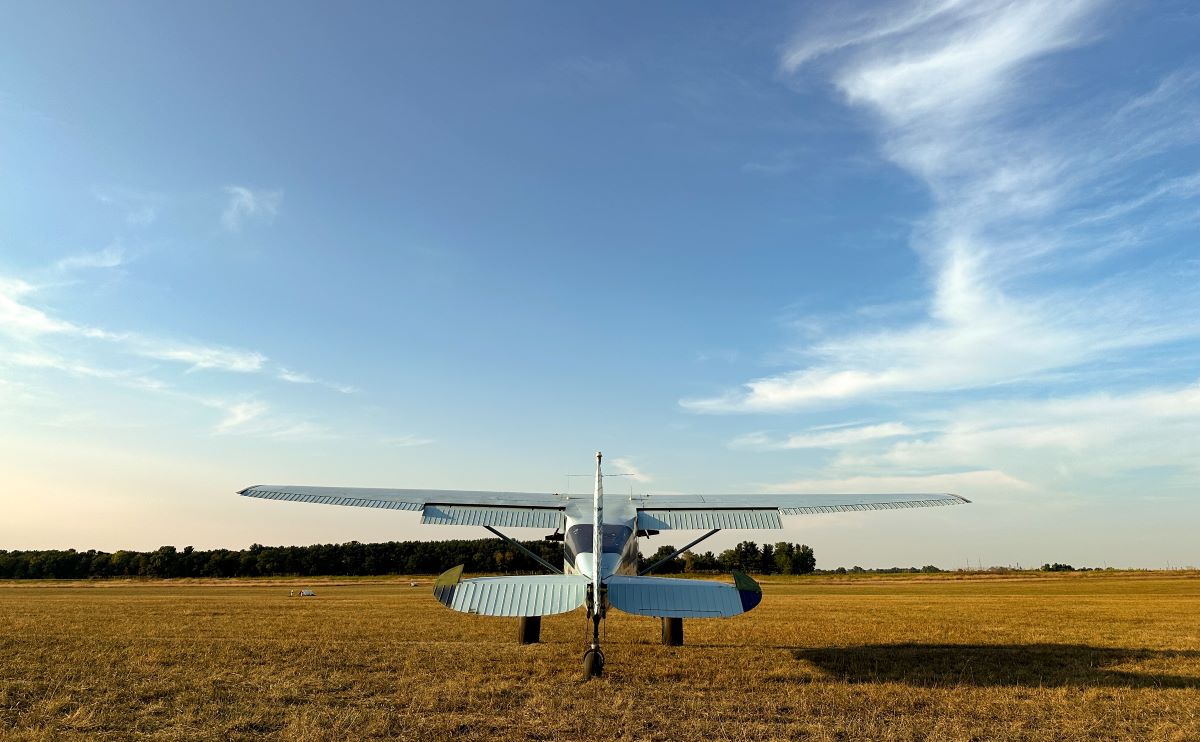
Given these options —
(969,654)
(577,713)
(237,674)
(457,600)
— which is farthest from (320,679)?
(969,654)

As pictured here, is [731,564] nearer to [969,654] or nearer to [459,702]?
[969,654]

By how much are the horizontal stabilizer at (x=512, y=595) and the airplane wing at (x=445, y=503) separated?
3750mm

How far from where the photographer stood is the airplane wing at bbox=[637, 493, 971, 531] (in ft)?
44.5

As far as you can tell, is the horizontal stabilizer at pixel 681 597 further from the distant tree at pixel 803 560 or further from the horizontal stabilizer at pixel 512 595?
the distant tree at pixel 803 560

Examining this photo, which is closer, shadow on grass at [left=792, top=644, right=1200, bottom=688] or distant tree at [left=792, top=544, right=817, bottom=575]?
shadow on grass at [left=792, top=644, right=1200, bottom=688]

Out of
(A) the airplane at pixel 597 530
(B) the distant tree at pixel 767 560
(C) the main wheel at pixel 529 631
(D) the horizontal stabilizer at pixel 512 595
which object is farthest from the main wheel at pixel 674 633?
(B) the distant tree at pixel 767 560

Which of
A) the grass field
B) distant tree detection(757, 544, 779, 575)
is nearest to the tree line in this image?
distant tree detection(757, 544, 779, 575)

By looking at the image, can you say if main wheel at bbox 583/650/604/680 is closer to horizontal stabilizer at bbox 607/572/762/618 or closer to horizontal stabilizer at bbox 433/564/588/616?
horizontal stabilizer at bbox 607/572/762/618

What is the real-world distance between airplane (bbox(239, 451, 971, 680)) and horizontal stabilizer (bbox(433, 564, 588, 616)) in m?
0.01

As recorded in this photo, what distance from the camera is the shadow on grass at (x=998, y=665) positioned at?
941cm

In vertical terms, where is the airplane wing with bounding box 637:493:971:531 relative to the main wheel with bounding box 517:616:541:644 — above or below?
above

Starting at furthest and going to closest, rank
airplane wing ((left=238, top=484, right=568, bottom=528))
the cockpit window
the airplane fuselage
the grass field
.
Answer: airplane wing ((left=238, top=484, right=568, bottom=528))
the cockpit window
the airplane fuselage
the grass field

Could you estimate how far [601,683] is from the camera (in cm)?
902

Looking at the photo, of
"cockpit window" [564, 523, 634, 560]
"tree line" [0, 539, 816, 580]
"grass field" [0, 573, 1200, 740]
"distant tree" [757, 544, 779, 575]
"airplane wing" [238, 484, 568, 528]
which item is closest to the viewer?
"grass field" [0, 573, 1200, 740]
